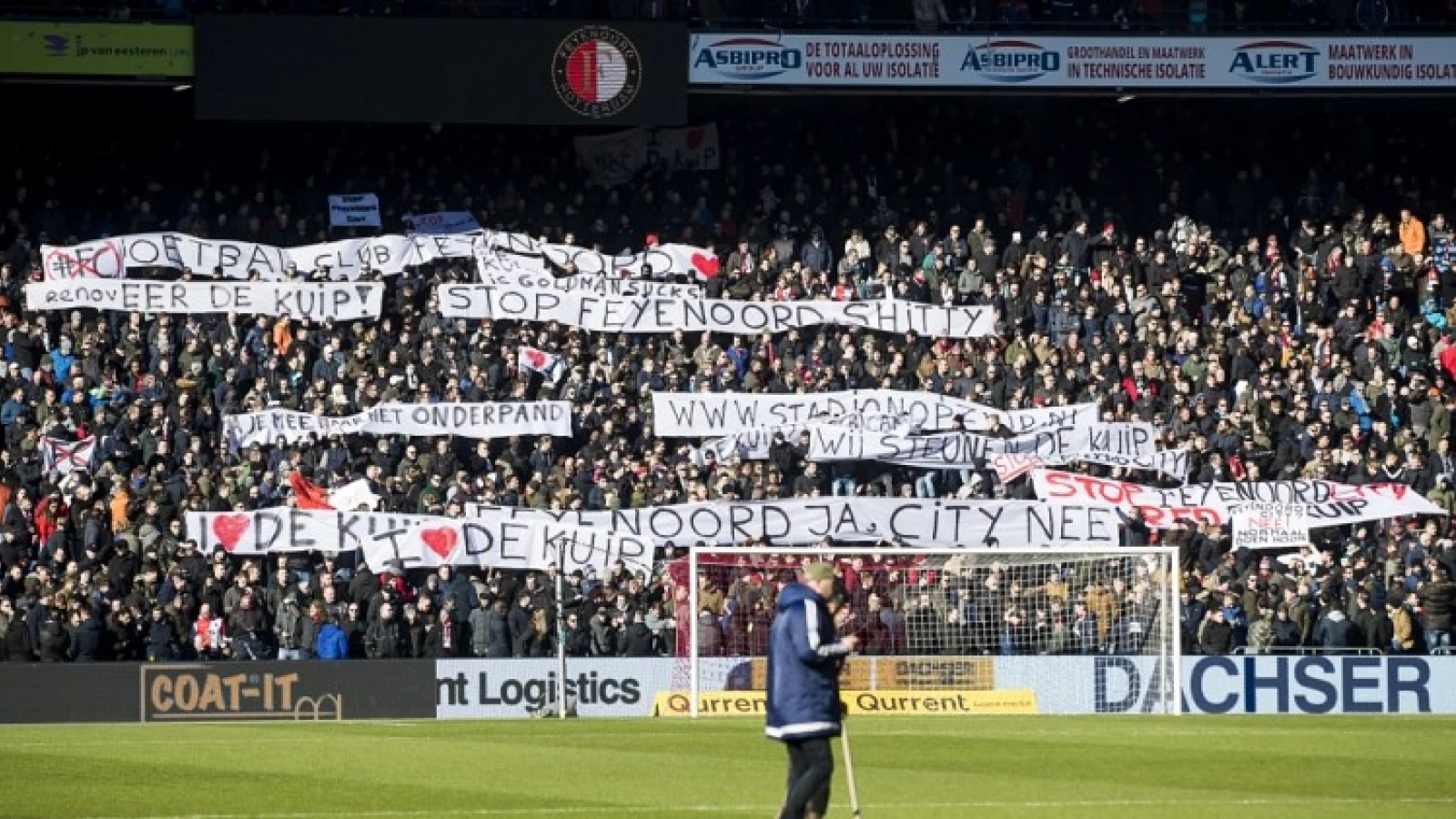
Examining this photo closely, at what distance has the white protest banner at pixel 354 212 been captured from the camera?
39.7 m

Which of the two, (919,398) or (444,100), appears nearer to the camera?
(919,398)

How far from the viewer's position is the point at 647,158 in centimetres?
4219

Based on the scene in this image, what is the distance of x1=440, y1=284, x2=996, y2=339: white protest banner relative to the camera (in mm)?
37438

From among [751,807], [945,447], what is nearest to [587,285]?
[945,447]

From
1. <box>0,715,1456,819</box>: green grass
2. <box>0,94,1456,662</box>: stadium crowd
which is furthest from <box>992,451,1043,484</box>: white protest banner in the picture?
<box>0,715,1456,819</box>: green grass

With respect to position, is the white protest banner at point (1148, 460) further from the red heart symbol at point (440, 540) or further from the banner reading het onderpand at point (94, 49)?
the banner reading het onderpand at point (94, 49)

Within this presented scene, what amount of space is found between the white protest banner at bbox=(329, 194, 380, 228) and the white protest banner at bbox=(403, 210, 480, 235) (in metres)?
0.65

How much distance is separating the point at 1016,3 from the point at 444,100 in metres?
10.2

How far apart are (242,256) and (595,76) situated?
6.81 metres

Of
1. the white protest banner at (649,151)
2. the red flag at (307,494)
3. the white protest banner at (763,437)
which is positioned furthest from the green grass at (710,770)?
the white protest banner at (649,151)

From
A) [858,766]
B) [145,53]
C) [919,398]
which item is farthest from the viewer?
[145,53]

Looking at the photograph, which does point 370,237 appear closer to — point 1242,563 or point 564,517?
point 564,517

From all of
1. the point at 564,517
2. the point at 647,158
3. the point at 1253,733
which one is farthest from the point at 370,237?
the point at 1253,733

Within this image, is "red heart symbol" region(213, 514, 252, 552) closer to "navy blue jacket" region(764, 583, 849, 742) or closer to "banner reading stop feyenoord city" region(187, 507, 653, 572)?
"banner reading stop feyenoord city" region(187, 507, 653, 572)
